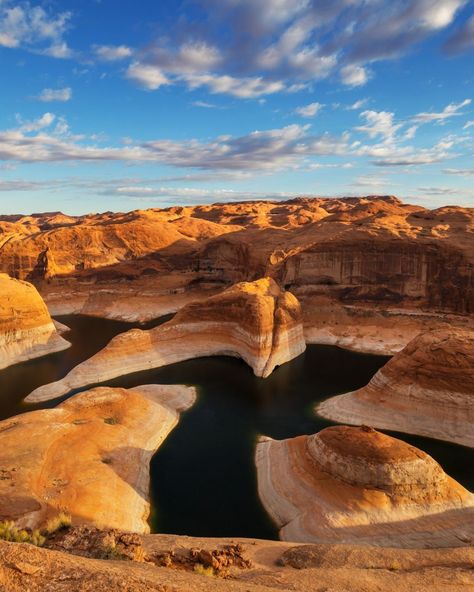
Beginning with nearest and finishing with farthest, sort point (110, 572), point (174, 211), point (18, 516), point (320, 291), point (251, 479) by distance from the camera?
point (110, 572)
point (18, 516)
point (251, 479)
point (320, 291)
point (174, 211)

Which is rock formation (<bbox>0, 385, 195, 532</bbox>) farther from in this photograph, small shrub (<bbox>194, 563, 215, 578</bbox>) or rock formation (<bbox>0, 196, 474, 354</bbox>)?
rock formation (<bbox>0, 196, 474, 354</bbox>)

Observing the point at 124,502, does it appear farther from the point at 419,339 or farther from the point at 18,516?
the point at 419,339

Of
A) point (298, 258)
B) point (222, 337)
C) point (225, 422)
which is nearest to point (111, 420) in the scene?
point (225, 422)

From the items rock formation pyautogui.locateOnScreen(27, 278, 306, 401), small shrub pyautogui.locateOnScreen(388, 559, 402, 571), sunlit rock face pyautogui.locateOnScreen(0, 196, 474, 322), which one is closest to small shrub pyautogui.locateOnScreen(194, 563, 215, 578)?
small shrub pyautogui.locateOnScreen(388, 559, 402, 571)

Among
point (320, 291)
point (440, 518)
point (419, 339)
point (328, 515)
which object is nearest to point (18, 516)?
point (328, 515)

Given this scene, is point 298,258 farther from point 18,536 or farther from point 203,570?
point 203,570
